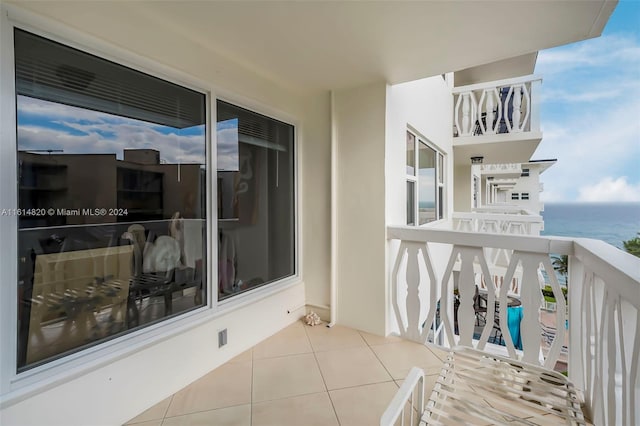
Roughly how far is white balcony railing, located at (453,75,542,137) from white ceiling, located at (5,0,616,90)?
3.43 meters

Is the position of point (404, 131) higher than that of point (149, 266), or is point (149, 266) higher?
point (404, 131)

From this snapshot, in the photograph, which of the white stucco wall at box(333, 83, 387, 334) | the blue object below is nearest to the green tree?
the white stucco wall at box(333, 83, 387, 334)

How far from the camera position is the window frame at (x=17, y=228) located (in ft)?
3.88

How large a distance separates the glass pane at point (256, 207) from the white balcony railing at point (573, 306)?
3.80ft

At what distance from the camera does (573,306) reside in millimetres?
1742

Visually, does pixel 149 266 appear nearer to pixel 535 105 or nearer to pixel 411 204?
pixel 411 204

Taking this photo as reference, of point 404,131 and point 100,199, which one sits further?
point 404,131

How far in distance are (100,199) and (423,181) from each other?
377cm

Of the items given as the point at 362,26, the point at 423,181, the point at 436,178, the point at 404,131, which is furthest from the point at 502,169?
the point at 362,26

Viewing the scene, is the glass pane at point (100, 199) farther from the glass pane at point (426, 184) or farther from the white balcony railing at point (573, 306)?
the glass pane at point (426, 184)

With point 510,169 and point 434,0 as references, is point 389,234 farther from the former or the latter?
point 510,169

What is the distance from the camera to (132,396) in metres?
1.55

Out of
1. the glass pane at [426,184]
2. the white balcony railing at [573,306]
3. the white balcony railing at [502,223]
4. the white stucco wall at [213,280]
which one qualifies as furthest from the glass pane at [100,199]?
the white balcony railing at [502,223]

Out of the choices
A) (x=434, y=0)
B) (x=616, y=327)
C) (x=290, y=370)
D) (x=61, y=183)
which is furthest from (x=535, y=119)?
(x=61, y=183)
